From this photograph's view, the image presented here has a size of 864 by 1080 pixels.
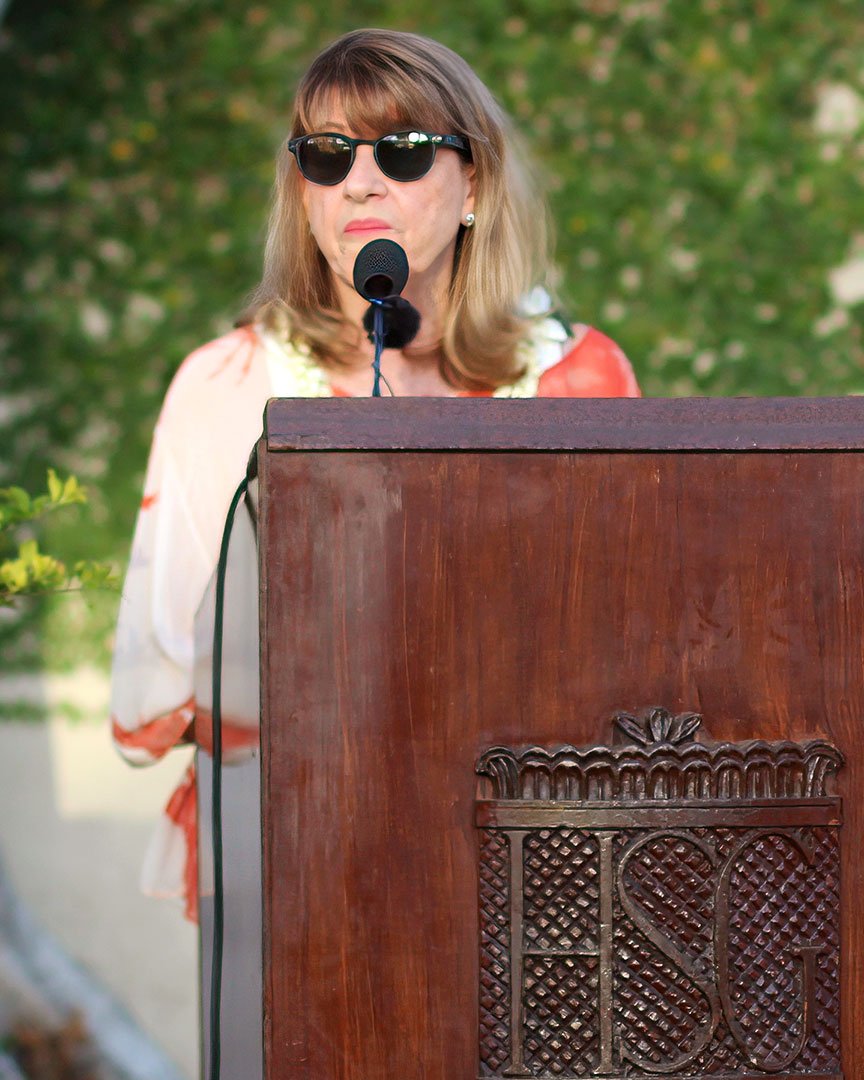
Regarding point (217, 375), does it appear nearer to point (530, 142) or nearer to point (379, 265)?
point (379, 265)

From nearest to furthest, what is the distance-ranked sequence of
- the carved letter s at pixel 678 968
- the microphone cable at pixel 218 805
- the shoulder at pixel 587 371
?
the carved letter s at pixel 678 968
the microphone cable at pixel 218 805
the shoulder at pixel 587 371

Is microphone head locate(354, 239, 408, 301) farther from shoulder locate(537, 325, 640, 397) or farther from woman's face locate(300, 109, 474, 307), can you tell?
shoulder locate(537, 325, 640, 397)

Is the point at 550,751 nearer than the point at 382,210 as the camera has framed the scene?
Yes

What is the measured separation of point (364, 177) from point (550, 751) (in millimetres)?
725

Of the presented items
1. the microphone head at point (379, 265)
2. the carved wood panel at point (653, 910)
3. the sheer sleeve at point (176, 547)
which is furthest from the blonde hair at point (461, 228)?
the carved wood panel at point (653, 910)

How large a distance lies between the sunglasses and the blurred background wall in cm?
241

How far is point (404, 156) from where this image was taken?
166 cm

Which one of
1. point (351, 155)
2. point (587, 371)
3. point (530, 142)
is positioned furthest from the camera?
point (530, 142)

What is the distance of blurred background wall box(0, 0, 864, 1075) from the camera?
406 centimetres

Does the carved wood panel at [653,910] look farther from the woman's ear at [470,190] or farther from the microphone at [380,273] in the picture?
the woman's ear at [470,190]

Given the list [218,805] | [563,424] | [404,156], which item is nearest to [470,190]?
[404,156]

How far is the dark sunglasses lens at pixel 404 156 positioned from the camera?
64.9 inches

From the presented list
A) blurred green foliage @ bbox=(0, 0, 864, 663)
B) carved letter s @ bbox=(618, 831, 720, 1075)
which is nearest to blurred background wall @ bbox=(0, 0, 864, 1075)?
blurred green foliage @ bbox=(0, 0, 864, 663)

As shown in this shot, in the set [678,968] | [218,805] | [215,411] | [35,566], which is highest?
[215,411]
